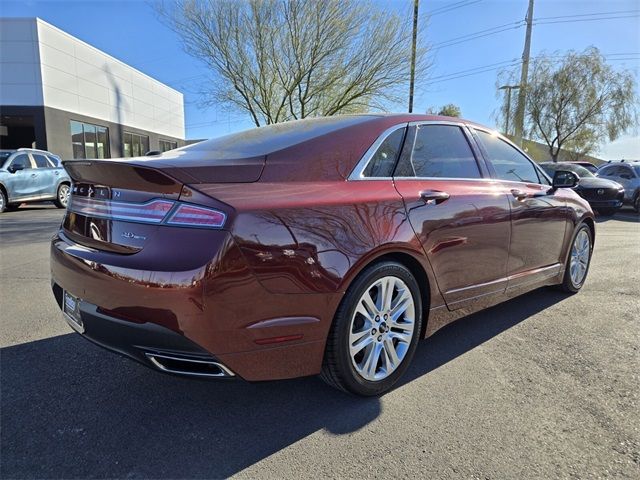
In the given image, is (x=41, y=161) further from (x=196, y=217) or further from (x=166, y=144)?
(x=166, y=144)

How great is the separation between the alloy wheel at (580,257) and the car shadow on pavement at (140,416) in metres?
2.25

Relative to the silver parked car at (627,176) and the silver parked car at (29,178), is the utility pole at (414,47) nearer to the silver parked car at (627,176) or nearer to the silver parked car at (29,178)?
the silver parked car at (627,176)

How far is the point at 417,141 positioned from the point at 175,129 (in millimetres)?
32691

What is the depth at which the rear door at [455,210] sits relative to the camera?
2.79 m

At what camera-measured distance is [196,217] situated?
1984 millimetres

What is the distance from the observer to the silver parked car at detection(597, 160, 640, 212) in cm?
1354

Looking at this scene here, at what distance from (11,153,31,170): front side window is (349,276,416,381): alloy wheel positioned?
12493 millimetres

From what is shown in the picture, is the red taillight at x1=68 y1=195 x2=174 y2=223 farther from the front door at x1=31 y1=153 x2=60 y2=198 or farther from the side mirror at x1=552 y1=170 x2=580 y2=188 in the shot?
the front door at x1=31 y1=153 x2=60 y2=198

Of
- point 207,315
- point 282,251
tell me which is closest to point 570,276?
point 282,251

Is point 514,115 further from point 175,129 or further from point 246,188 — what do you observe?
point 246,188

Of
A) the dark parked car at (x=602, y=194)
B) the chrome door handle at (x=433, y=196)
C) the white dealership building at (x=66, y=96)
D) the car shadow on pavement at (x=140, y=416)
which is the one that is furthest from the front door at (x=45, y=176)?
the dark parked car at (x=602, y=194)

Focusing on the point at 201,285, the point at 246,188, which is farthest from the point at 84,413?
the point at 246,188

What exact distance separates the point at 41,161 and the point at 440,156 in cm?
1287

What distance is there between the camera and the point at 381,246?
2443 mm
